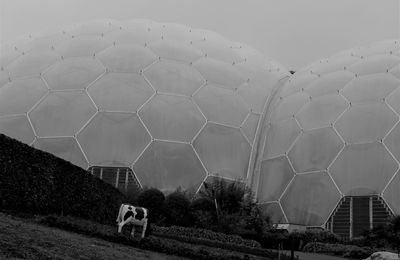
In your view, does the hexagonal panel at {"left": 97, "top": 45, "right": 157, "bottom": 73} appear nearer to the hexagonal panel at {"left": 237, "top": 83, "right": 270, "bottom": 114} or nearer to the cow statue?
the hexagonal panel at {"left": 237, "top": 83, "right": 270, "bottom": 114}

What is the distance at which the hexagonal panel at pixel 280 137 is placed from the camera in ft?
92.3

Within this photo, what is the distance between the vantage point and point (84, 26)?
34.8m

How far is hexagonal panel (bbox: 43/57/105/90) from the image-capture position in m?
29.5

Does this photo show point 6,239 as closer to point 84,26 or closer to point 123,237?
point 123,237

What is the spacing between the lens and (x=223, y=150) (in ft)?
92.4

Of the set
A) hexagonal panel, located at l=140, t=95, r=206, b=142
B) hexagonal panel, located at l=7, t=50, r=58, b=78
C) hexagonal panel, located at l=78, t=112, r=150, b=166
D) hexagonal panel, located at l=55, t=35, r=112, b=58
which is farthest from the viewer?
hexagonal panel, located at l=55, t=35, r=112, b=58

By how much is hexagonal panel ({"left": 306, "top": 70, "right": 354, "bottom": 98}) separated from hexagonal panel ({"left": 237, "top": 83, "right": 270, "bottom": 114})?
8.75 feet

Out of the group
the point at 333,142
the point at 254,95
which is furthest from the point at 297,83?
the point at 333,142

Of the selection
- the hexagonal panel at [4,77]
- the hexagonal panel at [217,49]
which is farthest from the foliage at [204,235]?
the hexagonal panel at [4,77]

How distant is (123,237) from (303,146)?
16.3m

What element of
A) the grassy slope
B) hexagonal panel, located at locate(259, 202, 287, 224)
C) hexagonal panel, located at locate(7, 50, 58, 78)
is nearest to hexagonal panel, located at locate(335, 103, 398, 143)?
A: hexagonal panel, located at locate(259, 202, 287, 224)

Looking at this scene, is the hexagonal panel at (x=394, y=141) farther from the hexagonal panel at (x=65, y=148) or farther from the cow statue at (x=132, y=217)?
the cow statue at (x=132, y=217)

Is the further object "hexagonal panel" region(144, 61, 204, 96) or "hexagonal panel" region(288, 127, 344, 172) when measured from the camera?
"hexagonal panel" region(144, 61, 204, 96)

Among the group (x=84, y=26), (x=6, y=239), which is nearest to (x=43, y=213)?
(x=6, y=239)
